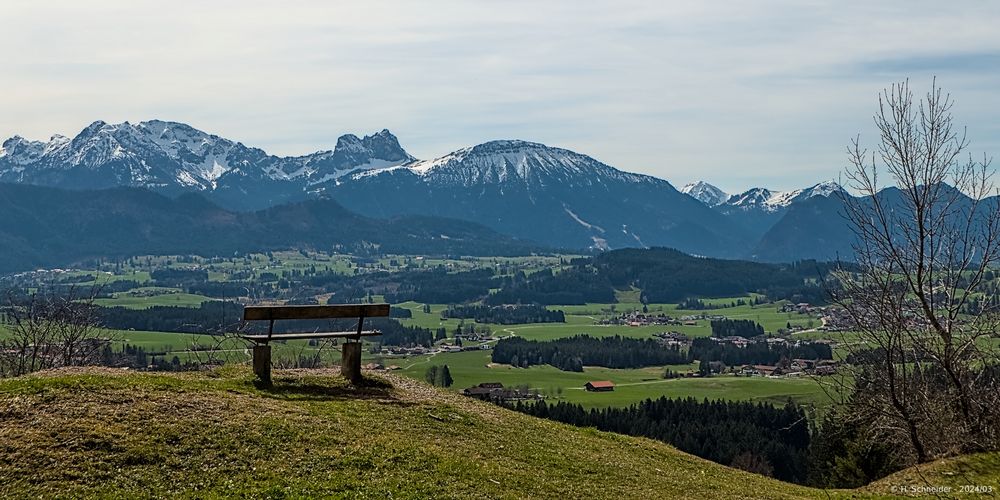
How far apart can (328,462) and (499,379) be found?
12668cm

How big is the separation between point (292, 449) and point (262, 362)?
7717 mm

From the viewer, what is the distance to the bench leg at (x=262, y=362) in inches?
1001

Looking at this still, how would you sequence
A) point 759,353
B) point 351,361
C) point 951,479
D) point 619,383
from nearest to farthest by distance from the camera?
point 951,479 → point 351,361 → point 619,383 → point 759,353

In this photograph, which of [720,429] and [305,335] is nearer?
[305,335]

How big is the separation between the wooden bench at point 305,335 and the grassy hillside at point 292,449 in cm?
78

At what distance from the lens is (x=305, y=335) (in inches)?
1062

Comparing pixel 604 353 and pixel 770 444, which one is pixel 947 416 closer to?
pixel 770 444

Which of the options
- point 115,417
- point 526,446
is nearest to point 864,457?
point 526,446

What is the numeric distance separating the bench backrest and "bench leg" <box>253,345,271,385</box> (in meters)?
0.92

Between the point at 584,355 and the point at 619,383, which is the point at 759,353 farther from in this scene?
the point at 619,383

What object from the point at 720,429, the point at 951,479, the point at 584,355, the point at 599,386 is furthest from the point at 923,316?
the point at 584,355

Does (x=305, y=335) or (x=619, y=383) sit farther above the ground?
(x=305, y=335)

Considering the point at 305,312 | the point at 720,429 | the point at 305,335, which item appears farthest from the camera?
the point at 720,429

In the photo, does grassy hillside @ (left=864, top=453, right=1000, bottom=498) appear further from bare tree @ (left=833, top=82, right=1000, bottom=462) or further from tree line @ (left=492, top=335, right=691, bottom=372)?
tree line @ (left=492, top=335, right=691, bottom=372)
